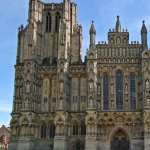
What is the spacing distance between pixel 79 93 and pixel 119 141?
8952 mm

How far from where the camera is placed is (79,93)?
56.8 m

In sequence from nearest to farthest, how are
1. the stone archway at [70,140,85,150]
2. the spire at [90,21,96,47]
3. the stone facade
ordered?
the stone archway at [70,140,85,150] → the spire at [90,21,96,47] → the stone facade

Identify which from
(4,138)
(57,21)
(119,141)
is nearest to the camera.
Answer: (119,141)

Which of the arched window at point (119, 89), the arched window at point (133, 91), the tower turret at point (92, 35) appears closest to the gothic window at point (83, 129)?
the arched window at point (119, 89)

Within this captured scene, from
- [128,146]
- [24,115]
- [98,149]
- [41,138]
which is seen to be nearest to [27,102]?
[24,115]

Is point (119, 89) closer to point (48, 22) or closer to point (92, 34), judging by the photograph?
point (92, 34)

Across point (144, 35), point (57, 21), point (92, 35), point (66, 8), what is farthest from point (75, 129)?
point (66, 8)

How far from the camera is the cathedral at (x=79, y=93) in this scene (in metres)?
53.4

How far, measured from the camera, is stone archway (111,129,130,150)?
54031 mm

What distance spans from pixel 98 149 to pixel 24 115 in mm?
11280

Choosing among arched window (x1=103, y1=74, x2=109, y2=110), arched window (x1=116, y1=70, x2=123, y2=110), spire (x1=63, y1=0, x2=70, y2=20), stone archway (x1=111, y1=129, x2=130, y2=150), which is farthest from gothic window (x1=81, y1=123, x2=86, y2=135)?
spire (x1=63, y1=0, x2=70, y2=20)

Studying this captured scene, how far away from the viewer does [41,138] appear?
55.4 meters

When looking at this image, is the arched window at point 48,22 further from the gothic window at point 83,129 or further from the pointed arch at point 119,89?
the gothic window at point 83,129

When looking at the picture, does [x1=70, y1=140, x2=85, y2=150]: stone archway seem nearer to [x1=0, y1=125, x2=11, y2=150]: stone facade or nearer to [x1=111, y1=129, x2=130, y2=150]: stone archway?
[x1=111, y1=129, x2=130, y2=150]: stone archway
